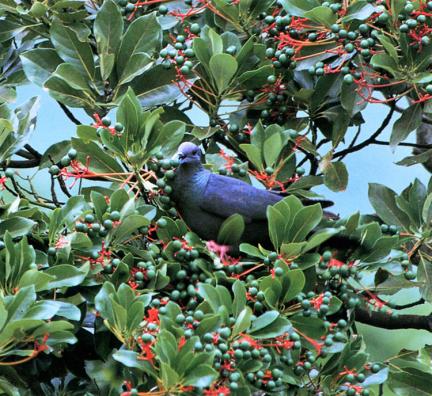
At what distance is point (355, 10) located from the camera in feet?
9.62

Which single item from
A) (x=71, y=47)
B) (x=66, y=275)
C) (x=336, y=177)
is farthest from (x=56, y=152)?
(x=336, y=177)

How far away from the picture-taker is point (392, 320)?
3.13 meters

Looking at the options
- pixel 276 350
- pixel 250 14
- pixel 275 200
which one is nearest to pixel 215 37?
pixel 250 14

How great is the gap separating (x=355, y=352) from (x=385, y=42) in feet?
2.57

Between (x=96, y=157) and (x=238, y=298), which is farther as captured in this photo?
(x=96, y=157)

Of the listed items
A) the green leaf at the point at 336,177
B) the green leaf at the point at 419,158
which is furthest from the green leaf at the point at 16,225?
the green leaf at the point at 419,158

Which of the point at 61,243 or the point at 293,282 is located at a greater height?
the point at 61,243

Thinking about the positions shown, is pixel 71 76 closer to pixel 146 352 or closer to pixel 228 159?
pixel 228 159

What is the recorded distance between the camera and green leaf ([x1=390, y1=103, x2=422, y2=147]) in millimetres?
3074

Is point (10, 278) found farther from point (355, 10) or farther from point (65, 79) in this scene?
point (355, 10)

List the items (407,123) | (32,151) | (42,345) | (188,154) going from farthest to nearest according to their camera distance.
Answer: (32,151)
(407,123)
(188,154)
(42,345)

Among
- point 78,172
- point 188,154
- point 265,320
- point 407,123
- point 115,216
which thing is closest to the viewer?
point 265,320

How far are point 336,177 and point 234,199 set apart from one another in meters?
0.33

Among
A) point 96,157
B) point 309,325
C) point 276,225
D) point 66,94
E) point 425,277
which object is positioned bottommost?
point 425,277
